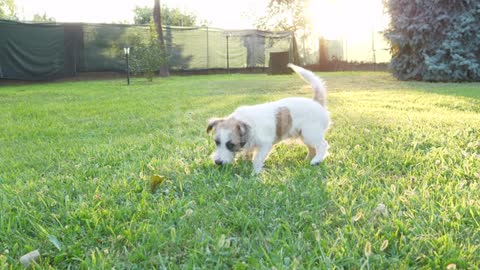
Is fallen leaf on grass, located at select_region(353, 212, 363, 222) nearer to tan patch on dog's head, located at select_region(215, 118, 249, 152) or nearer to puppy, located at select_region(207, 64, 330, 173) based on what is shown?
puppy, located at select_region(207, 64, 330, 173)

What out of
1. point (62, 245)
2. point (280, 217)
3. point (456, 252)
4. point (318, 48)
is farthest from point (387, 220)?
point (318, 48)

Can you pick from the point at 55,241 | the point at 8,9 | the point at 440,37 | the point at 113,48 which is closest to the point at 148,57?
the point at 113,48

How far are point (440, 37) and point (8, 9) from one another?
137ft

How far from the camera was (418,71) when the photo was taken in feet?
47.3

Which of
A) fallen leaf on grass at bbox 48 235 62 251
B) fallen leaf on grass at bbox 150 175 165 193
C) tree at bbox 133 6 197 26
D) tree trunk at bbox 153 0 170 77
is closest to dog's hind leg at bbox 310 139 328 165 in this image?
fallen leaf on grass at bbox 150 175 165 193

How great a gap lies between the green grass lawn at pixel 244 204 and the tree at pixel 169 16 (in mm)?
47612

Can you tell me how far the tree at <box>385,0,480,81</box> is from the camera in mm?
13492

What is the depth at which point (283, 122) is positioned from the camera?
10.4 ft

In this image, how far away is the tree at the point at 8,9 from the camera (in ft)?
123

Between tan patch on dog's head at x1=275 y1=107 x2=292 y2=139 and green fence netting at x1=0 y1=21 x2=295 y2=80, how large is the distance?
49.4 feet

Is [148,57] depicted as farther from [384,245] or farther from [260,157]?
[384,245]

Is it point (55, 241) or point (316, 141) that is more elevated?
point (316, 141)

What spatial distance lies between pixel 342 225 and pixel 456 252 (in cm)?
47

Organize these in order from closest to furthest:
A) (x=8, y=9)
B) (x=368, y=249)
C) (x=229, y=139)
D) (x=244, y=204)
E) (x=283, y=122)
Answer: (x=368, y=249)
(x=244, y=204)
(x=229, y=139)
(x=283, y=122)
(x=8, y=9)
